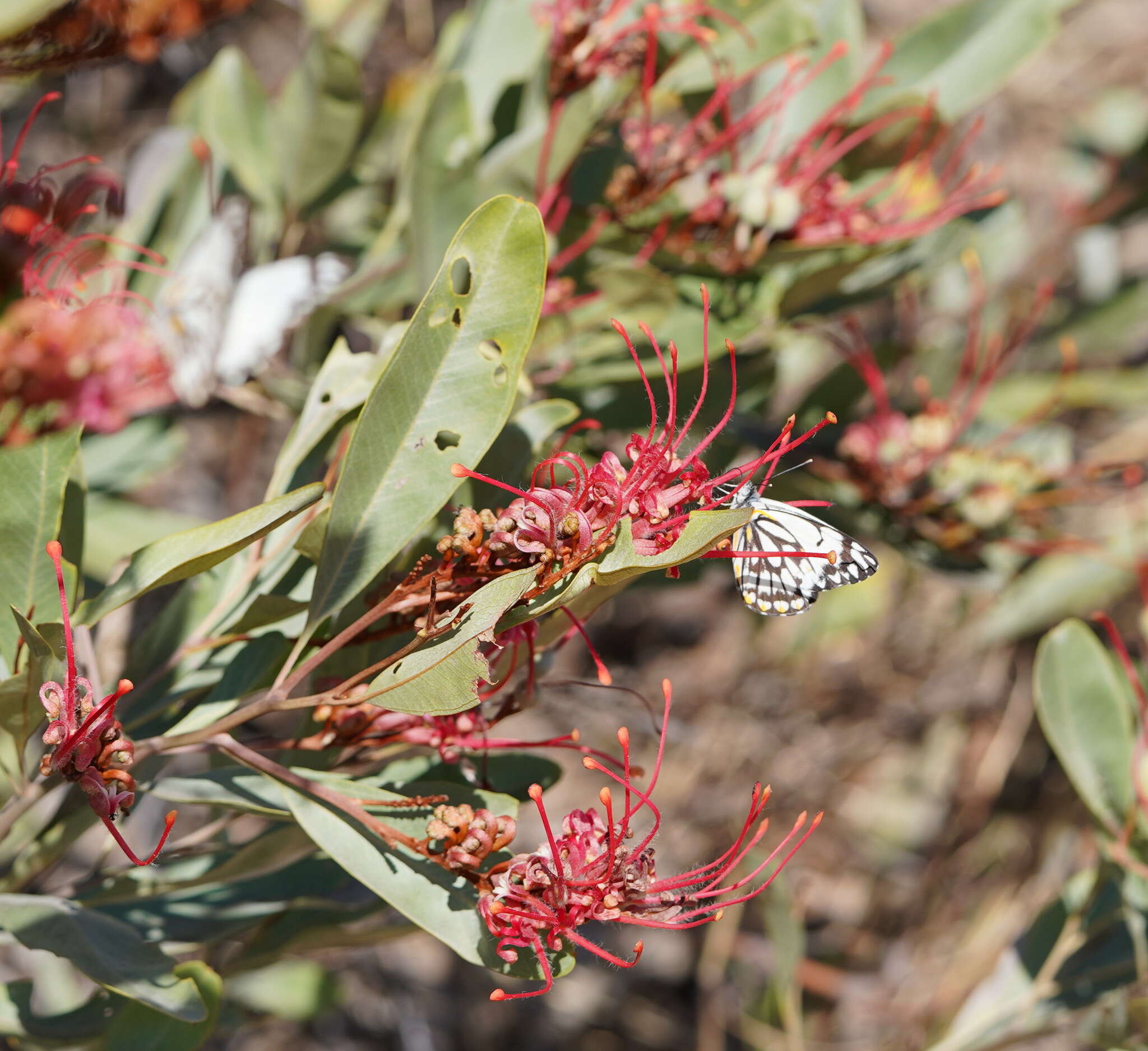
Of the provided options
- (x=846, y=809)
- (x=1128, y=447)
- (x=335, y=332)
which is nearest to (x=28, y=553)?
(x=335, y=332)

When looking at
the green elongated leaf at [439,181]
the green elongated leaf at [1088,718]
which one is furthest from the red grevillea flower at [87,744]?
the green elongated leaf at [1088,718]

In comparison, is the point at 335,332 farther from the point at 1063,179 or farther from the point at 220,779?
the point at 1063,179

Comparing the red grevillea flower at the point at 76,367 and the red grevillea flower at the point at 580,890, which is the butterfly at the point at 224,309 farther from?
the red grevillea flower at the point at 580,890

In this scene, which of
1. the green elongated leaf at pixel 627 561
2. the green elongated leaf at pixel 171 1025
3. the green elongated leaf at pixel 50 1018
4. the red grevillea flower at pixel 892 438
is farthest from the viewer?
the red grevillea flower at pixel 892 438

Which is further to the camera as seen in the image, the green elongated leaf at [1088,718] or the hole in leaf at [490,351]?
the green elongated leaf at [1088,718]

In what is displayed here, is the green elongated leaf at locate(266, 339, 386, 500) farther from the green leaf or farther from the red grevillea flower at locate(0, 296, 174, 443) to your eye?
the green leaf

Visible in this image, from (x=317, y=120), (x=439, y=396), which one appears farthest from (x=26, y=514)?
(x=317, y=120)

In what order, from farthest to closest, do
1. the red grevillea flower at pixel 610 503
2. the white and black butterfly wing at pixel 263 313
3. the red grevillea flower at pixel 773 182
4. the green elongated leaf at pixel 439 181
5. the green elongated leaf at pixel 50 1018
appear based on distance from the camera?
the white and black butterfly wing at pixel 263 313, the red grevillea flower at pixel 773 182, the green elongated leaf at pixel 439 181, the green elongated leaf at pixel 50 1018, the red grevillea flower at pixel 610 503

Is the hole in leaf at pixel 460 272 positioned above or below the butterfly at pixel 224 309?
above
